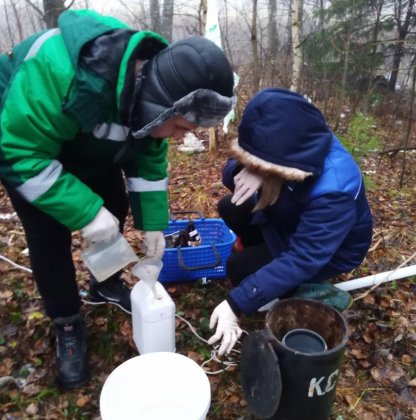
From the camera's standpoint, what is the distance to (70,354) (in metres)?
1.85

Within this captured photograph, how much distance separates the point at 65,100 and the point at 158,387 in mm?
1165

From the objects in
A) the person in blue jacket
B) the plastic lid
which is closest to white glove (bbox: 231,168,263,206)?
the person in blue jacket

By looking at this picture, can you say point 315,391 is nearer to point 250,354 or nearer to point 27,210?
point 250,354

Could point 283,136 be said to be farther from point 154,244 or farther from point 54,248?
point 54,248

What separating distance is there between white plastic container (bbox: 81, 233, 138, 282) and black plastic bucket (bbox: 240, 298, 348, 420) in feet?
2.12

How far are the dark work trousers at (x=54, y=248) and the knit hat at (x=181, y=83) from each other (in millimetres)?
593

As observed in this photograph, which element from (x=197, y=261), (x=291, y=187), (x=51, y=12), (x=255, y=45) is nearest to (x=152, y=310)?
(x=197, y=261)

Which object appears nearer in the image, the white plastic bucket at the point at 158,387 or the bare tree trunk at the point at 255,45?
the white plastic bucket at the point at 158,387

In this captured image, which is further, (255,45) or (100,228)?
(255,45)

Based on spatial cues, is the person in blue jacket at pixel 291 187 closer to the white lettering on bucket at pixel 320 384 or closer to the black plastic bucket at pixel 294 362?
the black plastic bucket at pixel 294 362

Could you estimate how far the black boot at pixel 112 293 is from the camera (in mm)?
2221

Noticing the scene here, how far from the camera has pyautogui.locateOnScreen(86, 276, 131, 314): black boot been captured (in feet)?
7.29

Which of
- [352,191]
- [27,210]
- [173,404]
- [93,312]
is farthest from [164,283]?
[352,191]

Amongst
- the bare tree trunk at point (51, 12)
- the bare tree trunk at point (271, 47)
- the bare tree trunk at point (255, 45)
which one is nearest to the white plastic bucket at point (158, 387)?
the bare tree trunk at point (255, 45)
